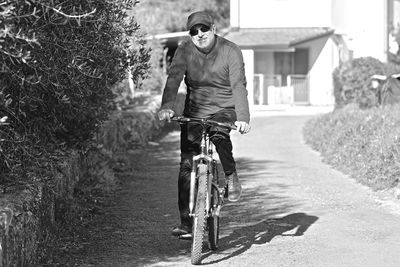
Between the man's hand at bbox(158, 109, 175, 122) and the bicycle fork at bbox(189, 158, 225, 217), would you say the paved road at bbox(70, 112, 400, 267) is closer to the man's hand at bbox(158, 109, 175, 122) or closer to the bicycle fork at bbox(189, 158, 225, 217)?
the bicycle fork at bbox(189, 158, 225, 217)

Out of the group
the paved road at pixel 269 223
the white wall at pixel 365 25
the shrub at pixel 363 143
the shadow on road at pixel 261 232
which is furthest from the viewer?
the white wall at pixel 365 25

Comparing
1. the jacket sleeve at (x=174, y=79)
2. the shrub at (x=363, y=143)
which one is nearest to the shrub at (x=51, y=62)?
the jacket sleeve at (x=174, y=79)

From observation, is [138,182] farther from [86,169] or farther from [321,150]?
[321,150]

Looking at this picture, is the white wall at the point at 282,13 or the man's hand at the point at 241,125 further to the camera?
the white wall at the point at 282,13

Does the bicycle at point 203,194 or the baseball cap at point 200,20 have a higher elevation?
the baseball cap at point 200,20

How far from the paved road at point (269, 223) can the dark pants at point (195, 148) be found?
0.46 m

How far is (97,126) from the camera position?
1018cm

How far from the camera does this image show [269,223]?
9.16m

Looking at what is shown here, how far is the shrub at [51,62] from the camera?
19.7 ft

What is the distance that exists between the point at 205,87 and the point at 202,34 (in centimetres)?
48

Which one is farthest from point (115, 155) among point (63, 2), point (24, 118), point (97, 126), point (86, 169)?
point (63, 2)

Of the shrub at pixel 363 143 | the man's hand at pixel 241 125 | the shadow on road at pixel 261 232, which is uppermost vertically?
the man's hand at pixel 241 125

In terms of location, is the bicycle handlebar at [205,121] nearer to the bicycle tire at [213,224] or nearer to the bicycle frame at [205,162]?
the bicycle frame at [205,162]

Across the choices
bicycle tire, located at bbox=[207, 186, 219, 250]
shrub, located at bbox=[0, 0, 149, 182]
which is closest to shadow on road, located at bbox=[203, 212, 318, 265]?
bicycle tire, located at bbox=[207, 186, 219, 250]
